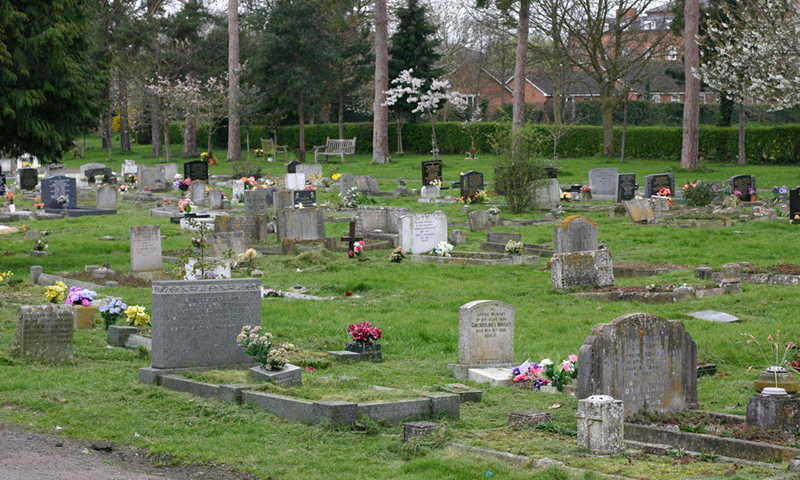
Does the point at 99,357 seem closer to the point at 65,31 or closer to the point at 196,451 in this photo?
the point at 196,451

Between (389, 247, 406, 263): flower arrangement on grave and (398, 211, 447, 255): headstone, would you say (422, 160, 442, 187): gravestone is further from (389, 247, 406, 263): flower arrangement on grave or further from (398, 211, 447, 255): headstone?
(389, 247, 406, 263): flower arrangement on grave

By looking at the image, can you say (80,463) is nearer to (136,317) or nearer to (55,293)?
(136,317)

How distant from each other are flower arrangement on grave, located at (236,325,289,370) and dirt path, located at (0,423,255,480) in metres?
2.05

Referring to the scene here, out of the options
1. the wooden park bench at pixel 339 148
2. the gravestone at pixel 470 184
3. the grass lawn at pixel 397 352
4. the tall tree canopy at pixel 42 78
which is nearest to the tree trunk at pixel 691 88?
the gravestone at pixel 470 184

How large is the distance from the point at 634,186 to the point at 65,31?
60.5 ft

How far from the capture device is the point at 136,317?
1242cm

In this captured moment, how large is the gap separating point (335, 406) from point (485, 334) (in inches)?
139

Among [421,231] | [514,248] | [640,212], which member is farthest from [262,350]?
[640,212]

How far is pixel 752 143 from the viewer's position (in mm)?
43344

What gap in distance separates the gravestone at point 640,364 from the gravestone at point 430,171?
2565 centimetres

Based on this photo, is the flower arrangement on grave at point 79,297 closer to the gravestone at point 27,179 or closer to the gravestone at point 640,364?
the gravestone at point 640,364

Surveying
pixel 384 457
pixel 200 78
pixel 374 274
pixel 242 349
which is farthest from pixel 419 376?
pixel 200 78

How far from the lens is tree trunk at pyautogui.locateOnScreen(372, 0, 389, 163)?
45.2 m

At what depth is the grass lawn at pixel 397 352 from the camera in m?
7.18
